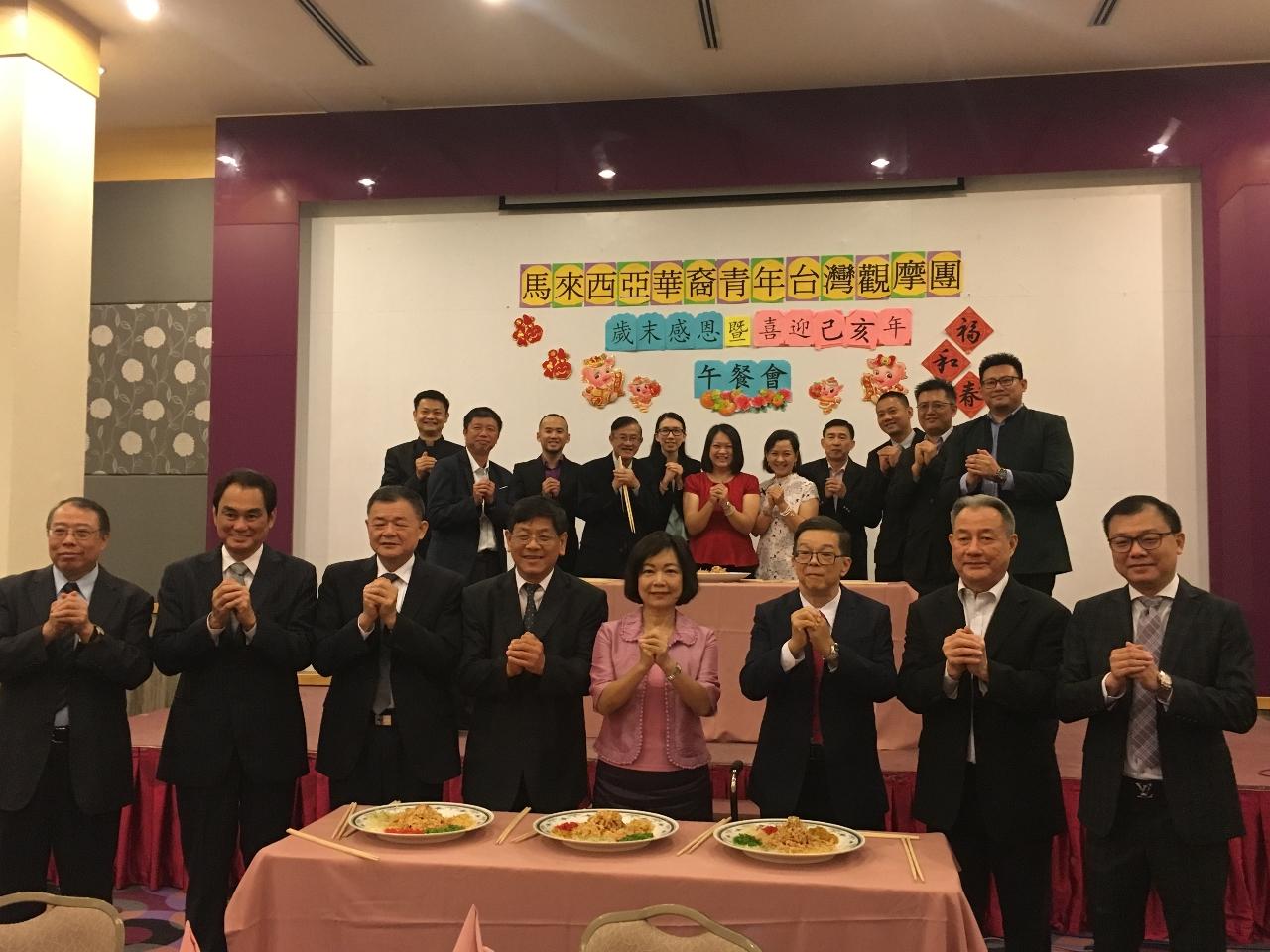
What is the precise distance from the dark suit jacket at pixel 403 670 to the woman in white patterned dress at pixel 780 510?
6.53 ft

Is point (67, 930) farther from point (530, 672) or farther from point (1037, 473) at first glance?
point (1037, 473)

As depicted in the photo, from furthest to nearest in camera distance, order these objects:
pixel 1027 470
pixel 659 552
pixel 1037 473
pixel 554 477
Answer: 1. pixel 554 477
2. pixel 1027 470
3. pixel 1037 473
4. pixel 659 552

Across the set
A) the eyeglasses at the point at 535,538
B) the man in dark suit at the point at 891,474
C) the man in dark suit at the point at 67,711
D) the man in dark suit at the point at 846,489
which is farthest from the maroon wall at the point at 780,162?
the eyeglasses at the point at 535,538

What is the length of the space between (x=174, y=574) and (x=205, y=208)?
447 cm

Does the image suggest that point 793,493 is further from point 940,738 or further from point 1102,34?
point 1102,34

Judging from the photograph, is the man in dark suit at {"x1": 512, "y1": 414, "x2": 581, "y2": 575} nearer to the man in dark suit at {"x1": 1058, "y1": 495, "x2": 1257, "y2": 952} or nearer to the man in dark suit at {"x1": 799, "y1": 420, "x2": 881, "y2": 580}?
the man in dark suit at {"x1": 799, "y1": 420, "x2": 881, "y2": 580}

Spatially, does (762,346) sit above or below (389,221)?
below

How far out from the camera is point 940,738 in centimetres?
255

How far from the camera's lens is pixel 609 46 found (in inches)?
220

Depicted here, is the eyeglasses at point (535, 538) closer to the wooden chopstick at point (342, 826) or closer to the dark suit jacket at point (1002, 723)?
Answer: the wooden chopstick at point (342, 826)

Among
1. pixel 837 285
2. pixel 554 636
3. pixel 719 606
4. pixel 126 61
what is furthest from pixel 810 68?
pixel 554 636

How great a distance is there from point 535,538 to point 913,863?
1.29 meters

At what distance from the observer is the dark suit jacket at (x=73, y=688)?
9.03 feet

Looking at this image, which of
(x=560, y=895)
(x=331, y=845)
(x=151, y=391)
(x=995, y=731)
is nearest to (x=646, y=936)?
(x=560, y=895)
